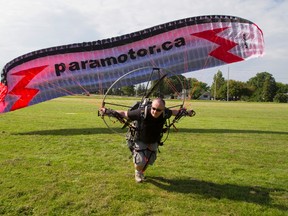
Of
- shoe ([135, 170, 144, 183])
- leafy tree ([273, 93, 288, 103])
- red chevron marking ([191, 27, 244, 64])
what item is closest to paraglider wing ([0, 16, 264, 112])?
red chevron marking ([191, 27, 244, 64])

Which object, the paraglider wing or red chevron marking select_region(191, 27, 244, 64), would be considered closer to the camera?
red chevron marking select_region(191, 27, 244, 64)

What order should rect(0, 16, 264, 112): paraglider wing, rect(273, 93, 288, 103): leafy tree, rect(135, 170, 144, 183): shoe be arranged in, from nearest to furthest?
1. rect(135, 170, 144, 183): shoe
2. rect(0, 16, 264, 112): paraglider wing
3. rect(273, 93, 288, 103): leafy tree

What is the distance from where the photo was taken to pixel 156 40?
41.5 ft

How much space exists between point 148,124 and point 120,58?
23.0ft

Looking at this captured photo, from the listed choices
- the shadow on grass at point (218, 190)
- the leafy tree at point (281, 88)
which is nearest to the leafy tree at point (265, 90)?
the leafy tree at point (281, 88)

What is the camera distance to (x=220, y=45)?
40.1 ft

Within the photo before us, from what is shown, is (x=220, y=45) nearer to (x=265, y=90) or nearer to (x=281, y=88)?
(x=265, y=90)

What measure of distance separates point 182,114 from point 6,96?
8947 millimetres

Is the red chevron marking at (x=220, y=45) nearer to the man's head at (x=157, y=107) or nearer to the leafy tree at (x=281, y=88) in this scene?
the man's head at (x=157, y=107)

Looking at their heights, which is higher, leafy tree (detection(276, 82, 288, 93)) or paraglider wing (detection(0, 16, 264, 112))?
paraglider wing (detection(0, 16, 264, 112))

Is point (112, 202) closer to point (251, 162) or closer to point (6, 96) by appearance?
point (251, 162)

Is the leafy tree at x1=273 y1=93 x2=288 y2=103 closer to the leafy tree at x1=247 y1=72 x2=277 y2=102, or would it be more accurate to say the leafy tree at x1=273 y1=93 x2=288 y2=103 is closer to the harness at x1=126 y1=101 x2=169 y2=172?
the leafy tree at x1=247 y1=72 x2=277 y2=102

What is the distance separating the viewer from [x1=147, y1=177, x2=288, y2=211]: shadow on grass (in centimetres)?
586

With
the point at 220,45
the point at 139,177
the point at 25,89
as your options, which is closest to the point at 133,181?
the point at 139,177
